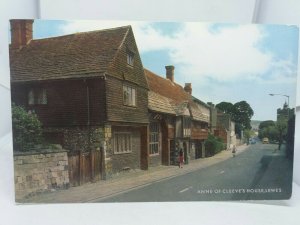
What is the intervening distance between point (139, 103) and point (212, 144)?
50 centimetres

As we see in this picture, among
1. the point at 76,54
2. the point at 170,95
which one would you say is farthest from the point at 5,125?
the point at 170,95

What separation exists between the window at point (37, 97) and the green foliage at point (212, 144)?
3.17ft

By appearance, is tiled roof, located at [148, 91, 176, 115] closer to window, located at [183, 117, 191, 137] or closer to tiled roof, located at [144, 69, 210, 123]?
tiled roof, located at [144, 69, 210, 123]

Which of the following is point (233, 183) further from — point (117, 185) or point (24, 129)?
point (24, 129)

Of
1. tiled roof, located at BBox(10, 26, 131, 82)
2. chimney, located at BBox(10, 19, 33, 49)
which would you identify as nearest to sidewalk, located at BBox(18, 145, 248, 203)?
tiled roof, located at BBox(10, 26, 131, 82)

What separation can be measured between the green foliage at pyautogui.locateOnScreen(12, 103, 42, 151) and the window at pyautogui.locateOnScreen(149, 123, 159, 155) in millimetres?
630

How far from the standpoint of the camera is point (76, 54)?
2.36 m

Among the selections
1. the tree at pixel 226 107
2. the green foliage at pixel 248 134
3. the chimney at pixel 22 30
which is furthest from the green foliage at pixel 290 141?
the chimney at pixel 22 30

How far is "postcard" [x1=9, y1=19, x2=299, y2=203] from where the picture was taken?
229 centimetres

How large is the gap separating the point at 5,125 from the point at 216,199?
137cm

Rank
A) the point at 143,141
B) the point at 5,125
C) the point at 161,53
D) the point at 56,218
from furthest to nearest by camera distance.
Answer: the point at 5,125, the point at 143,141, the point at 161,53, the point at 56,218

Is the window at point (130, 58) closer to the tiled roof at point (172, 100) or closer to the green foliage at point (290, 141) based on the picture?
the tiled roof at point (172, 100)

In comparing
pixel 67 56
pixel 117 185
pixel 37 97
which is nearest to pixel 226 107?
pixel 117 185

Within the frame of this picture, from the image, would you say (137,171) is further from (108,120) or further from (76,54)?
(76,54)
